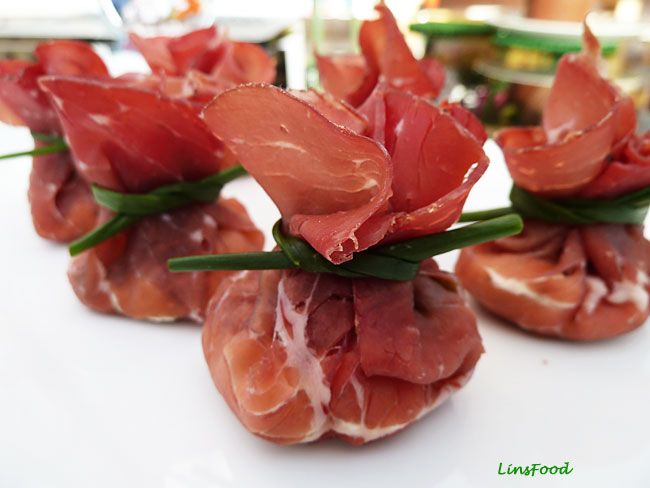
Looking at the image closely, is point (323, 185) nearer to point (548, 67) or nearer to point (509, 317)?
point (509, 317)

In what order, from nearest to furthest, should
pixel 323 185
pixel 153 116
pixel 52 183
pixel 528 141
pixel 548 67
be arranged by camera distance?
pixel 323 185, pixel 153 116, pixel 528 141, pixel 52 183, pixel 548 67

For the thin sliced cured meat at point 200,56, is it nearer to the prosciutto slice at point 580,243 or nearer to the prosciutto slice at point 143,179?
the prosciutto slice at point 143,179

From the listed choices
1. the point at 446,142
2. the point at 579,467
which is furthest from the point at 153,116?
the point at 579,467

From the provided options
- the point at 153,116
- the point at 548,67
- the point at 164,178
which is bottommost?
the point at 548,67

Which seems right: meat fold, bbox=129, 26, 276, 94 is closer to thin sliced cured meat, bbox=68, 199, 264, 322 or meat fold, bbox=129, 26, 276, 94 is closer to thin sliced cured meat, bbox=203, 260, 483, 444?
thin sliced cured meat, bbox=68, 199, 264, 322

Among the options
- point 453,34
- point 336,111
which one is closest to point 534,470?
point 336,111

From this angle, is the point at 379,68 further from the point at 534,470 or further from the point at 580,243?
the point at 534,470
